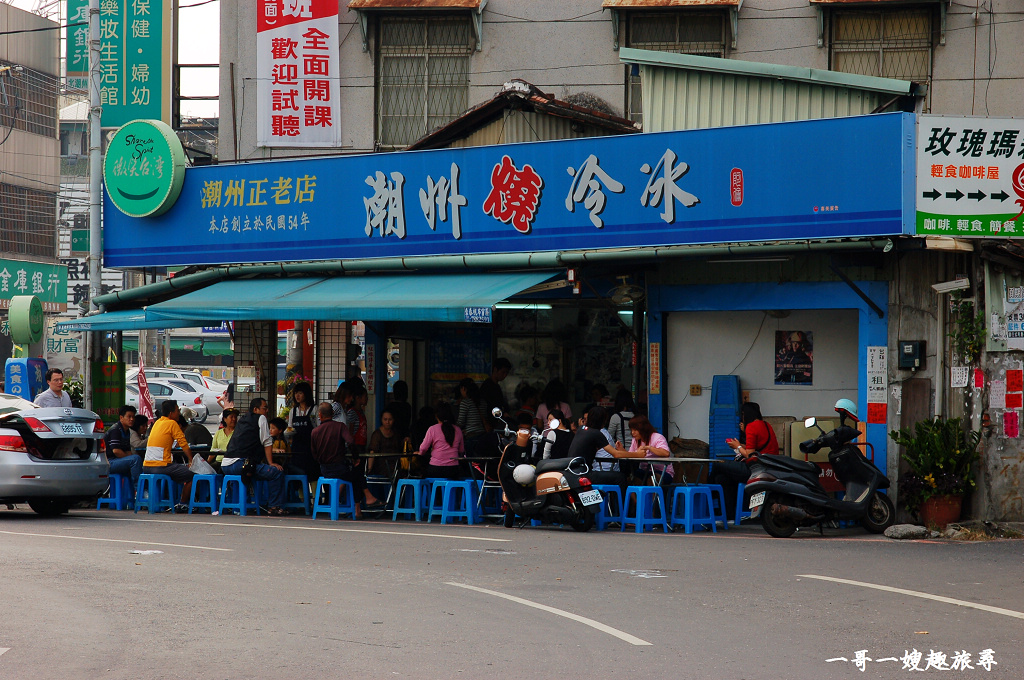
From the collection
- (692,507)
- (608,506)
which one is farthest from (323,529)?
(692,507)

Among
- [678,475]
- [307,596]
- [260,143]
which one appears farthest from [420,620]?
[260,143]

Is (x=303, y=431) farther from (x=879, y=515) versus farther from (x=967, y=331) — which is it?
(x=967, y=331)

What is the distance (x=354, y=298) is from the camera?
1590 centimetres

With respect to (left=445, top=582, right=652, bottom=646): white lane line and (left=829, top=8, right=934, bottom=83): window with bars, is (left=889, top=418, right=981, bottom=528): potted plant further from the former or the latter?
(left=829, top=8, right=934, bottom=83): window with bars

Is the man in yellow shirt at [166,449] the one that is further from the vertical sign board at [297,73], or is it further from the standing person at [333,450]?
the vertical sign board at [297,73]

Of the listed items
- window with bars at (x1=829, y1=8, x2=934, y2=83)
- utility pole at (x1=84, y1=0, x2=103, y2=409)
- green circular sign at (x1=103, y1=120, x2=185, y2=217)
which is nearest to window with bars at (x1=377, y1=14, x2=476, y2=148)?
green circular sign at (x1=103, y1=120, x2=185, y2=217)

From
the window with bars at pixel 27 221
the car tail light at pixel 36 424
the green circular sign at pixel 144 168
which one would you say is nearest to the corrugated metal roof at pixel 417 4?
the green circular sign at pixel 144 168

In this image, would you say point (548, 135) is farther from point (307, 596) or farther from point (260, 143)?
point (307, 596)

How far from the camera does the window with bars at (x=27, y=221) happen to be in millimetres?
39625

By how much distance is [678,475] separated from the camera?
50.1ft

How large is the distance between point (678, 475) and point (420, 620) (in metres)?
7.92

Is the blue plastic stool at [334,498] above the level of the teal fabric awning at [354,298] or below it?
below

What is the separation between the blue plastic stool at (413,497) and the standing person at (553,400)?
2.32 metres

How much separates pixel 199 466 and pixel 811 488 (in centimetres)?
838
